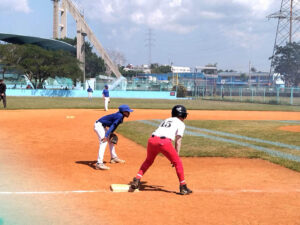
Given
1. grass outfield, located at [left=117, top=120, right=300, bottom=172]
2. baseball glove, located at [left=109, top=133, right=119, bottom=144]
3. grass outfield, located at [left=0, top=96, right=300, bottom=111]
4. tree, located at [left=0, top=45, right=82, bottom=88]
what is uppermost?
tree, located at [left=0, top=45, right=82, bottom=88]

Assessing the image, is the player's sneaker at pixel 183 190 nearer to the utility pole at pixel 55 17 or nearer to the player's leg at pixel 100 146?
the player's leg at pixel 100 146

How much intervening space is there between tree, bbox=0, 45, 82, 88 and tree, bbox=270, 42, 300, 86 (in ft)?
116

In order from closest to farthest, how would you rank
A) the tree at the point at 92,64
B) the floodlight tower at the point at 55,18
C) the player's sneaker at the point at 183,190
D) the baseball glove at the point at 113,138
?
the player's sneaker at the point at 183,190, the baseball glove at the point at 113,138, the floodlight tower at the point at 55,18, the tree at the point at 92,64

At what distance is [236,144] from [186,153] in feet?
7.59

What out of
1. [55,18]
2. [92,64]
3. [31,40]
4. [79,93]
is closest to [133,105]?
[79,93]

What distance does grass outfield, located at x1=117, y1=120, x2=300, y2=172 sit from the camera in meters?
10.7

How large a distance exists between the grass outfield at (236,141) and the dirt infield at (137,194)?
2.26 feet

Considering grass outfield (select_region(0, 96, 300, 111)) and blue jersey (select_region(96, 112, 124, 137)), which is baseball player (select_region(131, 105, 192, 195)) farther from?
grass outfield (select_region(0, 96, 300, 111))

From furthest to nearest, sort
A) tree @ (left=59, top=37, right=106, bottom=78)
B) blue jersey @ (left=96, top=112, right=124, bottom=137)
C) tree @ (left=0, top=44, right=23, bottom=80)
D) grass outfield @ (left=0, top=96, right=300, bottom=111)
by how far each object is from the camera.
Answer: tree @ (left=59, top=37, right=106, bottom=78), tree @ (left=0, top=44, right=23, bottom=80), grass outfield @ (left=0, top=96, right=300, bottom=111), blue jersey @ (left=96, top=112, right=124, bottom=137)

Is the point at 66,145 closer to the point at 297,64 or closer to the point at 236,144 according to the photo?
the point at 236,144

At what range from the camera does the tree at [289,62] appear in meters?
64.6

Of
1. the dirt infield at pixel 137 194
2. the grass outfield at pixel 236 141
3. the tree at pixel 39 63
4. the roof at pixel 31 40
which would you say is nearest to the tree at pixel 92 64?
the roof at pixel 31 40

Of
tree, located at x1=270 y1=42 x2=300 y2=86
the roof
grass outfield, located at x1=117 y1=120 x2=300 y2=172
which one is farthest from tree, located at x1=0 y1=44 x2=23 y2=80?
grass outfield, located at x1=117 y1=120 x2=300 y2=172

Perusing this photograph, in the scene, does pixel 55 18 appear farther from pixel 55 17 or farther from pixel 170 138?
pixel 170 138
